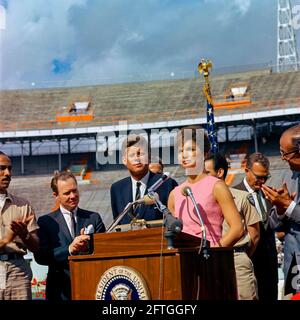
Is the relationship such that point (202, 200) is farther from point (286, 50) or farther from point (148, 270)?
point (286, 50)

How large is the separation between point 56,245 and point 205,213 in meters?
1.19

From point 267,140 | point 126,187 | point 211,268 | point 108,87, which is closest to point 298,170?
point 211,268

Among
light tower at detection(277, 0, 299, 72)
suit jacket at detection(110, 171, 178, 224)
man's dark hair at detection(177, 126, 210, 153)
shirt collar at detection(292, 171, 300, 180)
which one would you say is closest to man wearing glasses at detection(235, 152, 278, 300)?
suit jacket at detection(110, 171, 178, 224)

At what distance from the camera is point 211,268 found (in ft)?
9.78

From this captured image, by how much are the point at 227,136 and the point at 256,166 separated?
968 inches

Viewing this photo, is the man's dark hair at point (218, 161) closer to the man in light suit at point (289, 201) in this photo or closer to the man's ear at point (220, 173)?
the man's ear at point (220, 173)

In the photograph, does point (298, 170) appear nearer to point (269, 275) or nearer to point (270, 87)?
point (269, 275)

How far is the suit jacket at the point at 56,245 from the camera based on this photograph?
161 inches

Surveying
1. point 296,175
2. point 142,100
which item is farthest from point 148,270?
point 142,100

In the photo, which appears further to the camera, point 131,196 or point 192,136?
point 131,196

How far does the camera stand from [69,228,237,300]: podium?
2.78 metres

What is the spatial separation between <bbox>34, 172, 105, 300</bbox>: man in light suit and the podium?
104 centimetres

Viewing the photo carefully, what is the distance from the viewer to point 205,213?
3312 millimetres

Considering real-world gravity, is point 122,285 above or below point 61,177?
below
